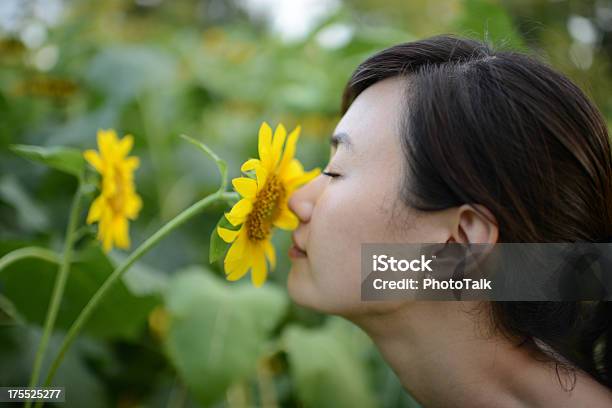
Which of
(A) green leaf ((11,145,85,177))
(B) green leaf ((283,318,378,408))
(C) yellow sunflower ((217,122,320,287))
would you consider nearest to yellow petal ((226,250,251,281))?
(C) yellow sunflower ((217,122,320,287))

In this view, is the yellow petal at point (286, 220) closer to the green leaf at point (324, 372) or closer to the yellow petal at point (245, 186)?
the yellow petal at point (245, 186)

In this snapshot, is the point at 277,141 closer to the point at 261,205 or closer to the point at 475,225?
the point at 261,205

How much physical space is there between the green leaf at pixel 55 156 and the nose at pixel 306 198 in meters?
0.23

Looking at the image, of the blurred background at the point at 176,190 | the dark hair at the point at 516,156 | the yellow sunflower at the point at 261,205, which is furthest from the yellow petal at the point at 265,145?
the blurred background at the point at 176,190

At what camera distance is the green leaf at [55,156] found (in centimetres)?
68

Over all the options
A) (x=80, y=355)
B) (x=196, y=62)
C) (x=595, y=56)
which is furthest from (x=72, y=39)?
(x=595, y=56)

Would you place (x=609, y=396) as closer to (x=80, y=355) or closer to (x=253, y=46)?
(x=80, y=355)

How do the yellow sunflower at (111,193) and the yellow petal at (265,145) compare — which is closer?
the yellow petal at (265,145)

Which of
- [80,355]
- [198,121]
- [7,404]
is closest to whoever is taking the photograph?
[7,404]

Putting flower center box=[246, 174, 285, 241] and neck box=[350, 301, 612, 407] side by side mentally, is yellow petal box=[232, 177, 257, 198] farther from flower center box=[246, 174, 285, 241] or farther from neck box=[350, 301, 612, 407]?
neck box=[350, 301, 612, 407]

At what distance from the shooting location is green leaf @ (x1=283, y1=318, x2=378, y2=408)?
41.9 inches

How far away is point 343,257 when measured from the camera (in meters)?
0.67

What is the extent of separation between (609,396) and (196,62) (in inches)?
50.6

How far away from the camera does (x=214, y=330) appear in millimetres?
985
